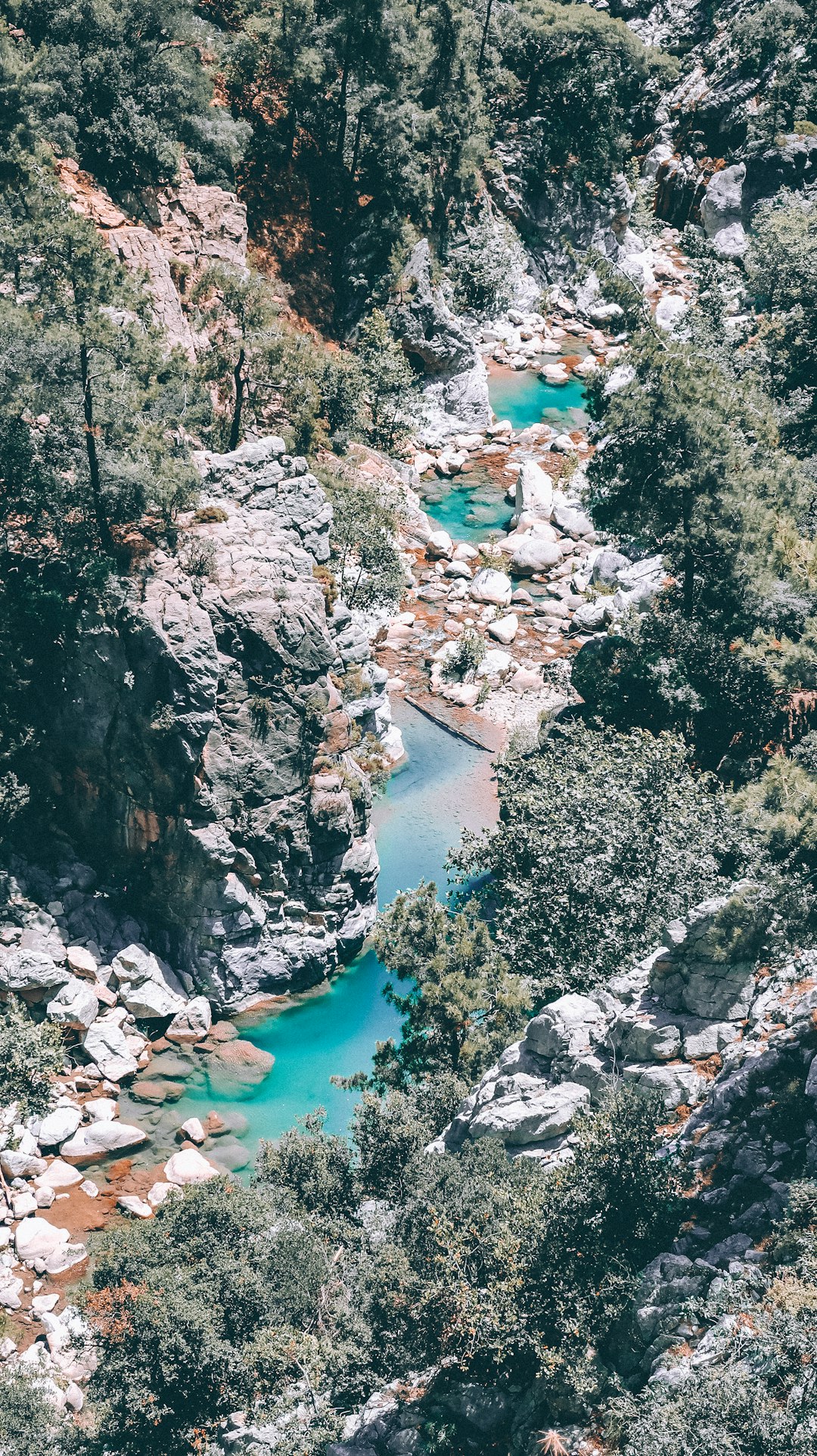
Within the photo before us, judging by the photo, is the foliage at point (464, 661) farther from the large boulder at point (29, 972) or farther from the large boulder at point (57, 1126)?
the large boulder at point (57, 1126)

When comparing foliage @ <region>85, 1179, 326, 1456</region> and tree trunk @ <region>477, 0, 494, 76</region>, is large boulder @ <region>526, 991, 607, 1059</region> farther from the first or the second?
tree trunk @ <region>477, 0, 494, 76</region>

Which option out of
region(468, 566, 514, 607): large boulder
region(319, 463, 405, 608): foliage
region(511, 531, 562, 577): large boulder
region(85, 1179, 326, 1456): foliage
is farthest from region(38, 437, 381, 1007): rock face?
region(511, 531, 562, 577): large boulder

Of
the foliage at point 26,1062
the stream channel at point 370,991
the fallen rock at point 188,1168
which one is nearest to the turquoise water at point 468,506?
the stream channel at point 370,991

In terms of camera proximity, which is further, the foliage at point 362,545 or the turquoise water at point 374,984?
the foliage at point 362,545

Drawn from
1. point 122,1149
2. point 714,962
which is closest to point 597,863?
point 714,962

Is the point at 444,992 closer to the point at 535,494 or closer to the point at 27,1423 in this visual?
the point at 27,1423

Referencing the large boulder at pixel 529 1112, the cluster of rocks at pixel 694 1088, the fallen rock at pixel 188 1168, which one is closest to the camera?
the cluster of rocks at pixel 694 1088
